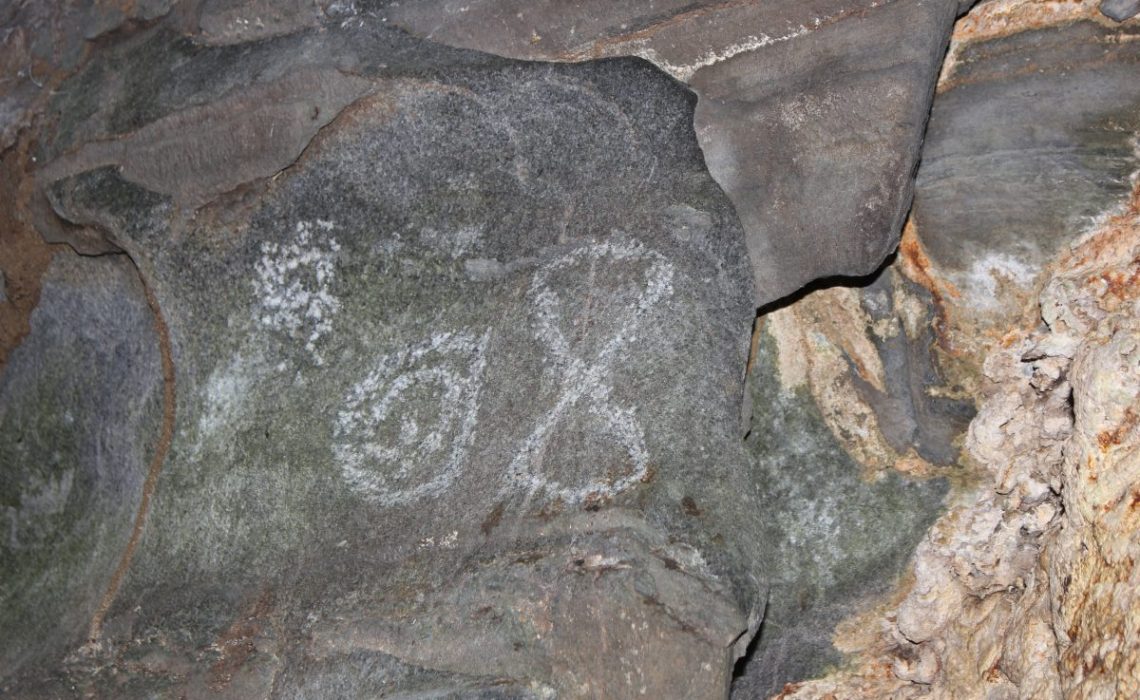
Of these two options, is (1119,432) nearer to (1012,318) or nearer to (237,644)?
(1012,318)

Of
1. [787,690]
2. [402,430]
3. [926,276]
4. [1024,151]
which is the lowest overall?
[787,690]

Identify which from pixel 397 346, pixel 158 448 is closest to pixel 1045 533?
pixel 397 346

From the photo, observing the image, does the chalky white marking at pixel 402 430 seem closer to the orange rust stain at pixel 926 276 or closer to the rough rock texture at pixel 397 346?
the rough rock texture at pixel 397 346

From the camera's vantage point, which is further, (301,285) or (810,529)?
(810,529)

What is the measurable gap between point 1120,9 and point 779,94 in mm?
493

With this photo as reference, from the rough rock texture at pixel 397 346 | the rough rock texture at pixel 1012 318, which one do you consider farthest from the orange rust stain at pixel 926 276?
the rough rock texture at pixel 397 346

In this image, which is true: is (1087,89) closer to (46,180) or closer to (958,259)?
(958,259)

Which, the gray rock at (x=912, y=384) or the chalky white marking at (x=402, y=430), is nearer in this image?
the chalky white marking at (x=402, y=430)

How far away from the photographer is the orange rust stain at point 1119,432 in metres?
1.37

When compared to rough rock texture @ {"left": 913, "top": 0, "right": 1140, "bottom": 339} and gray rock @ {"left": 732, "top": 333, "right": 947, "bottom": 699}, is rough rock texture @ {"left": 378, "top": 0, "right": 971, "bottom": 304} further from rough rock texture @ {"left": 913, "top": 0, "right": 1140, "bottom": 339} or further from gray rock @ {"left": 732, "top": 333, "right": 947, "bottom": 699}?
gray rock @ {"left": 732, "top": 333, "right": 947, "bottom": 699}

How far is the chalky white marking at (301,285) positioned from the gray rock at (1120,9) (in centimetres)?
114

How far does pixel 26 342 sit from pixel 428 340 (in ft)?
2.27

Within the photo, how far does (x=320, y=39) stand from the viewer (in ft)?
5.46

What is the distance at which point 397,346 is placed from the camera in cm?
160
